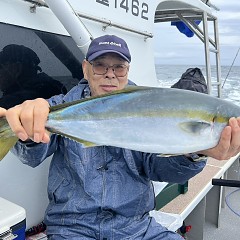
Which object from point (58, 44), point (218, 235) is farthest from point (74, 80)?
point (218, 235)

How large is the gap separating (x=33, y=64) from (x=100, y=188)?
3.11 ft

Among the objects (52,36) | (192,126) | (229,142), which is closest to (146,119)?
(192,126)

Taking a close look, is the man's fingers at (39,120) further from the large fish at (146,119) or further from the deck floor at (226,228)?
the deck floor at (226,228)

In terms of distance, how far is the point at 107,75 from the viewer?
2.06 meters

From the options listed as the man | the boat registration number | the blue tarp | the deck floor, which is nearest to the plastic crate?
the man

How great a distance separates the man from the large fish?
0.53 m

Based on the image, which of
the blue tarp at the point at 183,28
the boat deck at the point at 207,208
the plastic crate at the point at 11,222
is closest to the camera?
the plastic crate at the point at 11,222

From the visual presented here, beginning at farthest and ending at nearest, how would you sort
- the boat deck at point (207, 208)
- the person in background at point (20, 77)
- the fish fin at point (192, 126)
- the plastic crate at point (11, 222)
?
the boat deck at point (207, 208), the person in background at point (20, 77), the plastic crate at point (11, 222), the fish fin at point (192, 126)

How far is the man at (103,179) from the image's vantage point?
1.97 m

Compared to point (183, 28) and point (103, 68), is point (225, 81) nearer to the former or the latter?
point (183, 28)

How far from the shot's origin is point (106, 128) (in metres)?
1.33

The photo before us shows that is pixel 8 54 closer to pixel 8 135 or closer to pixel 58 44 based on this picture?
pixel 58 44

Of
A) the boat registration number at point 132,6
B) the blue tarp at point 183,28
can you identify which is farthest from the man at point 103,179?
the blue tarp at point 183,28

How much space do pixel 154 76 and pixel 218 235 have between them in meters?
1.95
